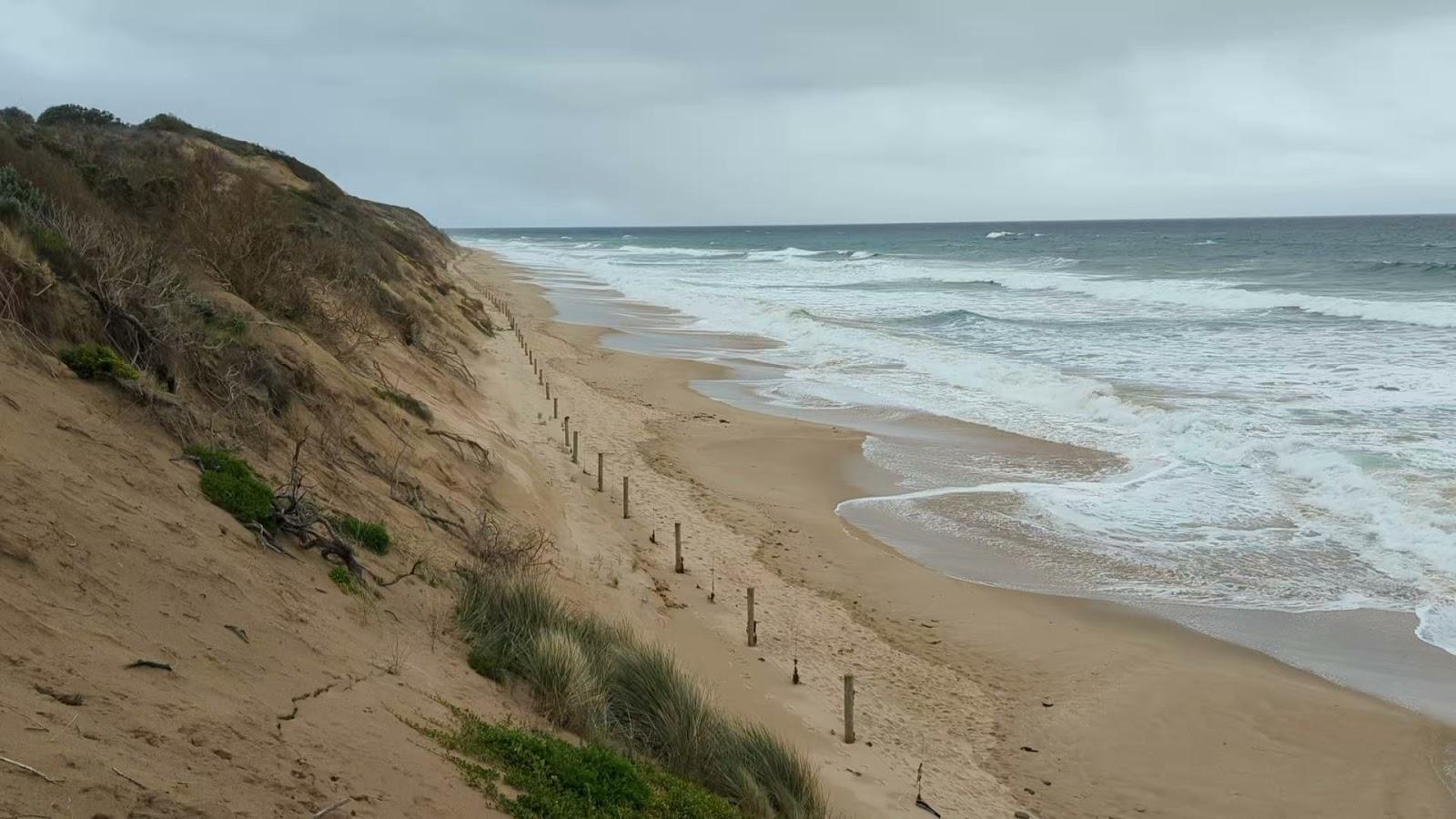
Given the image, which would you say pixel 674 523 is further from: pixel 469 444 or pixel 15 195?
pixel 15 195

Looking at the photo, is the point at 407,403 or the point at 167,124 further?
the point at 167,124

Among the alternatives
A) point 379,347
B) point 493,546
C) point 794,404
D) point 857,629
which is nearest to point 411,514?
point 493,546

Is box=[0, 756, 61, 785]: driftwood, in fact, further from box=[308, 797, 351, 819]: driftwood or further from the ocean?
the ocean

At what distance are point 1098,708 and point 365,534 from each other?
292 inches

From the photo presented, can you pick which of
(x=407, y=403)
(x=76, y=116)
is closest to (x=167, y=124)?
(x=76, y=116)

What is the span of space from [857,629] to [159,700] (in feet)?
26.7

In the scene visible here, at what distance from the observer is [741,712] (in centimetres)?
893

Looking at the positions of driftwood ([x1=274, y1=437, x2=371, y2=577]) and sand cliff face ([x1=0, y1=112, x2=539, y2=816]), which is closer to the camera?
sand cliff face ([x1=0, y1=112, x2=539, y2=816])

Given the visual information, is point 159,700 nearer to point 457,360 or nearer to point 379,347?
point 379,347

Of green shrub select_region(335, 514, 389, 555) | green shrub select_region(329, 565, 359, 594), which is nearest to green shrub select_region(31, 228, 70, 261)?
green shrub select_region(335, 514, 389, 555)

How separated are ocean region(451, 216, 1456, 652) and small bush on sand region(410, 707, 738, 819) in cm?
825

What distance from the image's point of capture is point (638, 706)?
760cm

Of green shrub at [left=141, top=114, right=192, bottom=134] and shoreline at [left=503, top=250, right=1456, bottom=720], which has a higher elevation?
green shrub at [left=141, top=114, right=192, bottom=134]

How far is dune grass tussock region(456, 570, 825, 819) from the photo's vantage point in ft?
23.2
